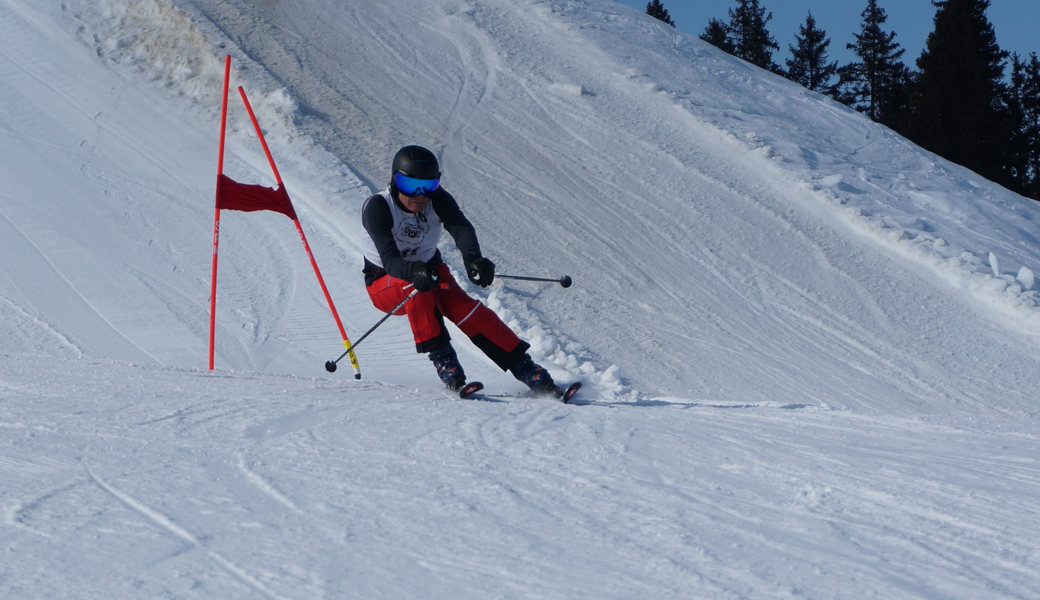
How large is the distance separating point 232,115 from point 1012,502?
388 inches

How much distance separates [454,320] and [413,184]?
0.82 meters

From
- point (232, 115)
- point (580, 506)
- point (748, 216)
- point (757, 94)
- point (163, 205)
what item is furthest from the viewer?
point (757, 94)

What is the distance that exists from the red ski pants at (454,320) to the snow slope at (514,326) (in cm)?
38

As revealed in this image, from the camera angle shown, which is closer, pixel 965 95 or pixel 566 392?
pixel 566 392

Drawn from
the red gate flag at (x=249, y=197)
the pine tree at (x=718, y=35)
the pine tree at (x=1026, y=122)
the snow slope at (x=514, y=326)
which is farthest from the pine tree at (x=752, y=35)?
the red gate flag at (x=249, y=197)

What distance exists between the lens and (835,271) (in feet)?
30.2

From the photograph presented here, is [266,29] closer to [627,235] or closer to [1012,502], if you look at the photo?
[627,235]

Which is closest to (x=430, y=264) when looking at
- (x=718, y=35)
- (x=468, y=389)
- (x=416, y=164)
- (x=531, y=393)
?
(x=416, y=164)

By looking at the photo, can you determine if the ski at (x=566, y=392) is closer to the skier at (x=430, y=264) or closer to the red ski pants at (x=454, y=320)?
the skier at (x=430, y=264)

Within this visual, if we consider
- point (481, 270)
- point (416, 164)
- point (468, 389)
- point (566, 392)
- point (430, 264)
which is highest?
point (416, 164)

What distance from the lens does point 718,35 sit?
41.8 metres

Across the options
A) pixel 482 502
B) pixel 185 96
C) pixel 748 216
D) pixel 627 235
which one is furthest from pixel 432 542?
pixel 185 96

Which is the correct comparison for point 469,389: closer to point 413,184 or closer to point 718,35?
point 413,184

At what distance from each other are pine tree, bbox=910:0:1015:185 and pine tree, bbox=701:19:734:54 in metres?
11.4
